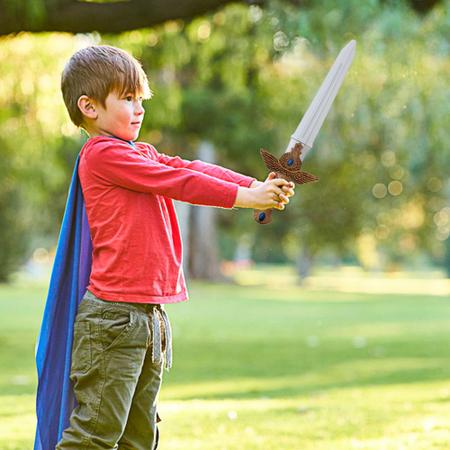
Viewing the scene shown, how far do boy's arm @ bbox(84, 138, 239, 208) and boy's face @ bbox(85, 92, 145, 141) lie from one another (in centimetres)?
5

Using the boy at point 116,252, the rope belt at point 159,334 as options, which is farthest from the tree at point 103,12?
the rope belt at point 159,334

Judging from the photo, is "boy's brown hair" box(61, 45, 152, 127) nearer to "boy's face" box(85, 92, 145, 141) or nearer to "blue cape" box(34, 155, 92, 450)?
"boy's face" box(85, 92, 145, 141)

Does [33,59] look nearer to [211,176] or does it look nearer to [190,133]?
[211,176]

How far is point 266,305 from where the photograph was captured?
19.8 m

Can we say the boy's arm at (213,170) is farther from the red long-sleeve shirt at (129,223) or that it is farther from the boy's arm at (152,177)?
the boy's arm at (152,177)

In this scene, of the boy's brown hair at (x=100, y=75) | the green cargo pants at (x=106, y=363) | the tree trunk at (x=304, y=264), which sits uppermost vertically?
the boy's brown hair at (x=100, y=75)

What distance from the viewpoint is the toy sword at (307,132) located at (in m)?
2.89

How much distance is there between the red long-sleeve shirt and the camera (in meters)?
3.05

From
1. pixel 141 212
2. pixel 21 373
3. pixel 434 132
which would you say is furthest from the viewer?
pixel 434 132

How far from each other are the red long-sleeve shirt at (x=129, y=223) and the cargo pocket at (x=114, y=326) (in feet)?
0.14

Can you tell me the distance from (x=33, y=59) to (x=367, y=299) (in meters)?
13.6

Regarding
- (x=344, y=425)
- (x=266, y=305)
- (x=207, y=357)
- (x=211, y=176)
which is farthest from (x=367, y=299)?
(x=211, y=176)

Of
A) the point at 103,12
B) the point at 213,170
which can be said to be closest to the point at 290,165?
the point at 213,170

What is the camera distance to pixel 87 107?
3.12 meters
